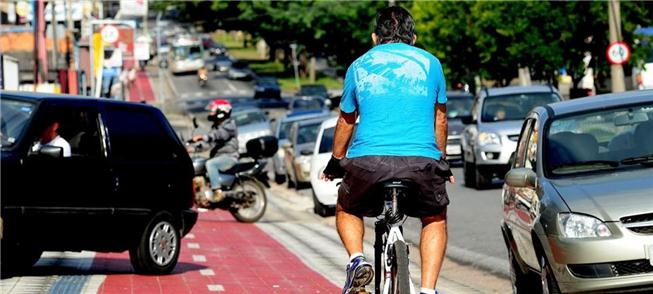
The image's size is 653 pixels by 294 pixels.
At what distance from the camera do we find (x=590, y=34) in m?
55.4

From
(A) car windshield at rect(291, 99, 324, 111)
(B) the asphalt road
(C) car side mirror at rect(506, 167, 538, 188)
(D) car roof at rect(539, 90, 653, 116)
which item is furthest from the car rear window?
(A) car windshield at rect(291, 99, 324, 111)

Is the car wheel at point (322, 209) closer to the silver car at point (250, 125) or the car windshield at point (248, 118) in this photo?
the silver car at point (250, 125)

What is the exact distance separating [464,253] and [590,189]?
679cm

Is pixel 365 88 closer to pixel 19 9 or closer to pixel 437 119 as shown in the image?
pixel 437 119

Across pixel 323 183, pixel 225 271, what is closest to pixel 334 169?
pixel 225 271

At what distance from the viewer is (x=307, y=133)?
110 feet

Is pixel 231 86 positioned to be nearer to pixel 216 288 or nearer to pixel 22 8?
pixel 22 8

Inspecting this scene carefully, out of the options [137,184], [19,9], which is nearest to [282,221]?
[137,184]

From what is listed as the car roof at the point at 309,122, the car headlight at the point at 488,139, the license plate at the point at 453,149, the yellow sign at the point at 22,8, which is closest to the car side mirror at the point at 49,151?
the car headlight at the point at 488,139

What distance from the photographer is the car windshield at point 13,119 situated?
500 inches

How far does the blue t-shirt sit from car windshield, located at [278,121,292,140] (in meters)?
29.9

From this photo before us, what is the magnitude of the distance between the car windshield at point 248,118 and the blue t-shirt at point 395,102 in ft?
120

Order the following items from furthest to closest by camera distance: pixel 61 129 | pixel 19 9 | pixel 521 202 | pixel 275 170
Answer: pixel 19 9 → pixel 275 170 → pixel 61 129 → pixel 521 202

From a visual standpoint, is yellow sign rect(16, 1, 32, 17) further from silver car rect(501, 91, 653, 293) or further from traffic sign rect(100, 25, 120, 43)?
silver car rect(501, 91, 653, 293)
